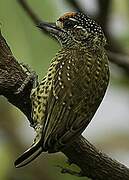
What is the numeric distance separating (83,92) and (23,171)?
201cm

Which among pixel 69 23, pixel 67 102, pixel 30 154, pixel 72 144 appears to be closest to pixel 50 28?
pixel 69 23

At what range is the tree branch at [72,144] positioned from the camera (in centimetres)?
387

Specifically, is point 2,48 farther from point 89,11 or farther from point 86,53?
point 89,11

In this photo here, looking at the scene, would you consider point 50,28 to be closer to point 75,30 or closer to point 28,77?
point 75,30

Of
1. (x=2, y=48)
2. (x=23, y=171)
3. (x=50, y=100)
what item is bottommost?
(x=23, y=171)

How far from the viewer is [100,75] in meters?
4.16

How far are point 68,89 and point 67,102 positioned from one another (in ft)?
0.26

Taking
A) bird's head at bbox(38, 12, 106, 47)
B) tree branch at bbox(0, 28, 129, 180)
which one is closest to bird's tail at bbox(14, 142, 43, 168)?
tree branch at bbox(0, 28, 129, 180)

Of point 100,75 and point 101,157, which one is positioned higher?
point 100,75

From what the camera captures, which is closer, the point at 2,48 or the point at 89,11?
the point at 2,48

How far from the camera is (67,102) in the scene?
156 inches

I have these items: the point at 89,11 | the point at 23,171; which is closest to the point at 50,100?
the point at 89,11

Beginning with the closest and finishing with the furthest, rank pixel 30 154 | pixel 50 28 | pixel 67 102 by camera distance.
Result: 1. pixel 30 154
2. pixel 67 102
3. pixel 50 28

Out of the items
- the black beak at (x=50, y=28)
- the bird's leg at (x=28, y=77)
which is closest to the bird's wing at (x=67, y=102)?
the bird's leg at (x=28, y=77)
